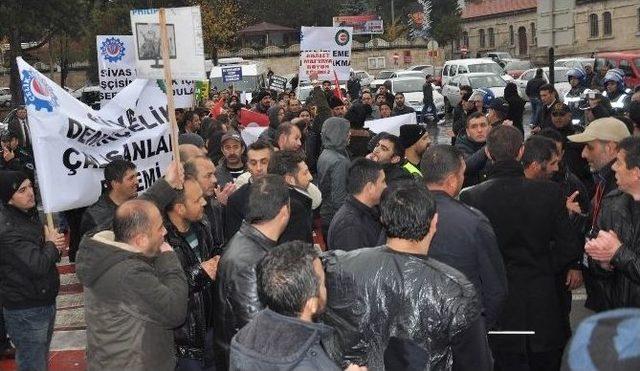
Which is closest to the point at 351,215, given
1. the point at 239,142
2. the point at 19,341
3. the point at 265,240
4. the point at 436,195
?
the point at 436,195

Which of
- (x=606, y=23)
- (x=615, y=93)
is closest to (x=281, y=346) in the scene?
(x=615, y=93)

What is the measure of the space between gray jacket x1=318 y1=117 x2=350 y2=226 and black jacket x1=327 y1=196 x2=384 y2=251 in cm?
244

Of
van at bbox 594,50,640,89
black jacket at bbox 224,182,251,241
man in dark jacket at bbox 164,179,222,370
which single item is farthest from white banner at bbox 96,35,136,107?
van at bbox 594,50,640,89

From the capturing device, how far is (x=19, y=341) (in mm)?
5320

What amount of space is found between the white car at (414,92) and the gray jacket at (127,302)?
24.0 meters

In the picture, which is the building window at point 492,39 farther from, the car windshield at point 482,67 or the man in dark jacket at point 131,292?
the man in dark jacket at point 131,292

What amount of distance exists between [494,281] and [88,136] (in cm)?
320

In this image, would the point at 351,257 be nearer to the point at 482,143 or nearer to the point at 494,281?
the point at 494,281

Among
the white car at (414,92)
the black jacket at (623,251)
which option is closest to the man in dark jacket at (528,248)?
the black jacket at (623,251)

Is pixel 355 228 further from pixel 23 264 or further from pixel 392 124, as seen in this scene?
pixel 392 124

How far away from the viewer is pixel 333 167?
7.53 meters

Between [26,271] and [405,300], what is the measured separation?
2.84 m

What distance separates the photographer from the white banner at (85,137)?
5.53 meters

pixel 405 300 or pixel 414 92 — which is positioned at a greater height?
pixel 414 92
